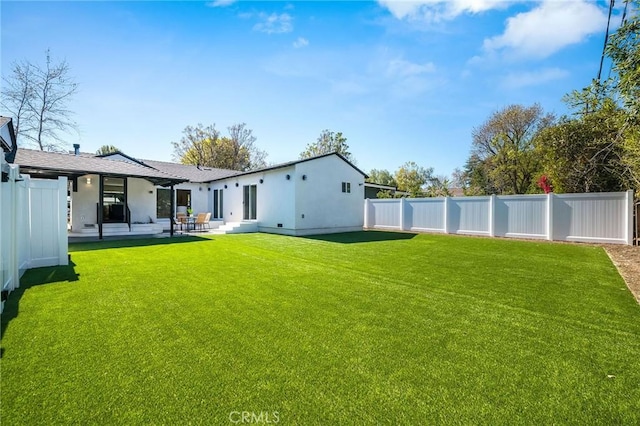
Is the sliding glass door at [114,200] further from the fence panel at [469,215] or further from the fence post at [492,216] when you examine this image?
the fence post at [492,216]

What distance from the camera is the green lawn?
2.08 meters

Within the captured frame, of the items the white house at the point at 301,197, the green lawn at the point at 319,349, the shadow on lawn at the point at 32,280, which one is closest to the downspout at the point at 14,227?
the shadow on lawn at the point at 32,280

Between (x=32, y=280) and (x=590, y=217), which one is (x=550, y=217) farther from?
(x=32, y=280)

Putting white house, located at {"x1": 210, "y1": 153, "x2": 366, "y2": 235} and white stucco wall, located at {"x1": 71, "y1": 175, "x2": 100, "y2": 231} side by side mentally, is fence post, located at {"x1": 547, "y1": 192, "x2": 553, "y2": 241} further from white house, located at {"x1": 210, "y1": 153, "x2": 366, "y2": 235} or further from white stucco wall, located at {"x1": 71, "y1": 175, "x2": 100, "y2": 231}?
white stucco wall, located at {"x1": 71, "y1": 175, "x2": 100, "y2": 231}

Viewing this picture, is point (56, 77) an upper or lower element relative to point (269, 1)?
upper

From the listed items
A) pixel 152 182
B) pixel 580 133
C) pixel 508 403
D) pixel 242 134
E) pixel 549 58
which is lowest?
pixel 508 403

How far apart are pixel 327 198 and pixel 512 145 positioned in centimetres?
1946

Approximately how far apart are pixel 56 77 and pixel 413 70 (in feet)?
85.3

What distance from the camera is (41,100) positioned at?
22203mm

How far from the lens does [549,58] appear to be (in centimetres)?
1102

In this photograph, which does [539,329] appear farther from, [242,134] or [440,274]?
[242,134]

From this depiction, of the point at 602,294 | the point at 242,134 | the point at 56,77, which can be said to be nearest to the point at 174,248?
the point at 602,294

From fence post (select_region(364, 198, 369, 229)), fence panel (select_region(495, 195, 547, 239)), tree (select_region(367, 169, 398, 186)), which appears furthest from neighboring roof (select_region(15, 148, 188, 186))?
tree (select_region(367, 169, 398, 186))

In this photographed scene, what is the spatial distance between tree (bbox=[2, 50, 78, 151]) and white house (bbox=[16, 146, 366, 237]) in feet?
36.0
